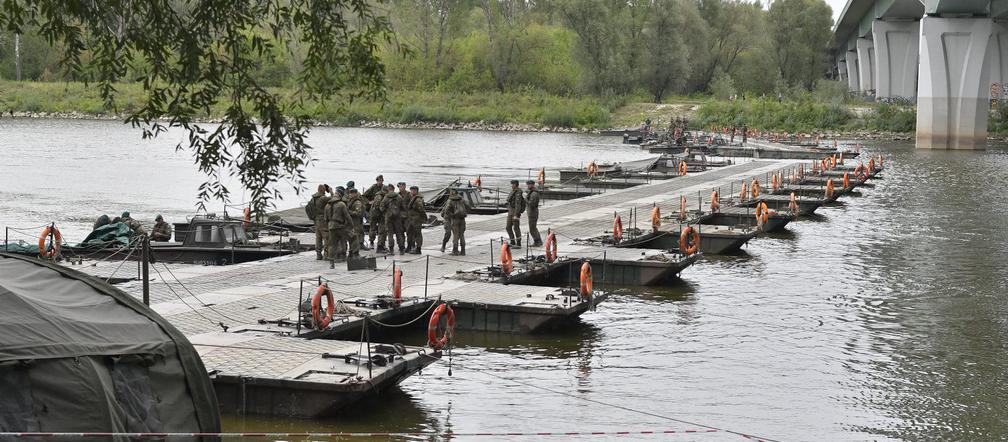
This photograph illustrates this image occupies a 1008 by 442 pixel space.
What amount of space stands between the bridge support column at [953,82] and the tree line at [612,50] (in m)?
42.1

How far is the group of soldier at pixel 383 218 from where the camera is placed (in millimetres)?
28766

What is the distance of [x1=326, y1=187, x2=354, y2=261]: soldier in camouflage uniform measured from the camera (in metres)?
28.5

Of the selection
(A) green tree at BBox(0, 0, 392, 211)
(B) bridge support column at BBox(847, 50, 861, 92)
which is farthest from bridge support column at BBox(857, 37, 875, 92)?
(A) green tree at BBox(0, 0, 392, 211)

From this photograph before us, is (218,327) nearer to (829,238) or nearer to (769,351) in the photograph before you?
(769,351)

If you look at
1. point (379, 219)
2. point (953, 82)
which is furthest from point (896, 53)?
point (379, 219)

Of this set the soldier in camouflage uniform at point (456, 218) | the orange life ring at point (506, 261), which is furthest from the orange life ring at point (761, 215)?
the orange life ring at point (506, 261)

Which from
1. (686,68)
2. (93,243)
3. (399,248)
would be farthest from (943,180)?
(686,68)

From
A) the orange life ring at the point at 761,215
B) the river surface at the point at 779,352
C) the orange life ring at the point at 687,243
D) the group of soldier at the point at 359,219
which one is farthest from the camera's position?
the orange life ring at the point at 761,215

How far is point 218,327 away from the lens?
2055 centimetres

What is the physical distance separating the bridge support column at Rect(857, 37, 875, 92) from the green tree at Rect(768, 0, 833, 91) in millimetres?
4040

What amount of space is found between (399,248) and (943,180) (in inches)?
1870

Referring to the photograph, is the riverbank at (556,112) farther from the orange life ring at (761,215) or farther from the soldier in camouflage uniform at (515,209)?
the soldier in camouflage uniform at (515,209)

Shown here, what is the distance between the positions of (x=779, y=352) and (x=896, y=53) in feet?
352

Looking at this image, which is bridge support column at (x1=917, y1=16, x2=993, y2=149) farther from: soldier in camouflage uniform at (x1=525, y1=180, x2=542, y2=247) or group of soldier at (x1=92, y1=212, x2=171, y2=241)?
group of soldier at (x1=92, y1=212, x2=171, y2=241)
